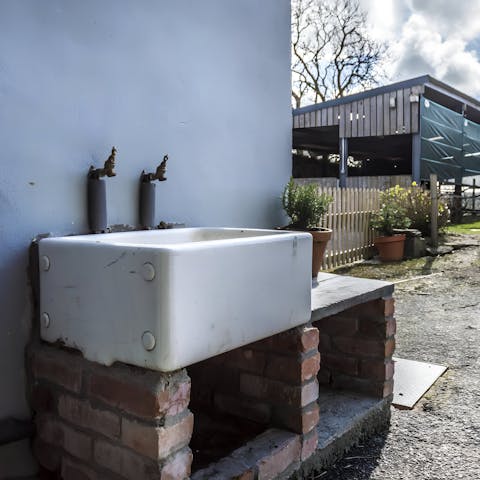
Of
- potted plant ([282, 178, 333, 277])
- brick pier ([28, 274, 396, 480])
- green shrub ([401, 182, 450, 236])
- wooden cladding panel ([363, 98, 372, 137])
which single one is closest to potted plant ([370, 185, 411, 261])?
green shrub ([401, 182, 450, 236])

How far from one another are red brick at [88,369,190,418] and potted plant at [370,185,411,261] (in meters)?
6.76

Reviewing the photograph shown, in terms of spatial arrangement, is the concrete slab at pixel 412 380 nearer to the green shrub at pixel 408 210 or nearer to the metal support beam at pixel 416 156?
the green shrub at pixel 408 210

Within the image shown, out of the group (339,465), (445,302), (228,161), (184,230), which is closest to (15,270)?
(184,230)

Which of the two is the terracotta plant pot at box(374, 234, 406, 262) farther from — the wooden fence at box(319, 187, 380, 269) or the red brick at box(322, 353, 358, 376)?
the red brick at box(322, 353, 358, 376)

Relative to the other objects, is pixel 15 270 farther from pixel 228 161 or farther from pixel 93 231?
pixel 228 161

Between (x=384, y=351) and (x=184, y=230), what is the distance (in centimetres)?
107

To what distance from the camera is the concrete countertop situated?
188 centimetres

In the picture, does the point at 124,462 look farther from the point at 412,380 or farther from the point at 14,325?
the point at 412,380

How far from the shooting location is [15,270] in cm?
157

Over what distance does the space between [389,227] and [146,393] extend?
7.12 metres

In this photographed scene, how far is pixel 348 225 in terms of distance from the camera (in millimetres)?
7848

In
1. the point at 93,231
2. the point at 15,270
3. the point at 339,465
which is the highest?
the point at 93,231

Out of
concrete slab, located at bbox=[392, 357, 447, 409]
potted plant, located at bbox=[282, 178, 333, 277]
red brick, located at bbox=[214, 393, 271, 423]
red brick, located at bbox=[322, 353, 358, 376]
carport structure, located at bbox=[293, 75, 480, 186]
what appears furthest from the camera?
carport structure, located at bbox=[293, 75, 480, 186]

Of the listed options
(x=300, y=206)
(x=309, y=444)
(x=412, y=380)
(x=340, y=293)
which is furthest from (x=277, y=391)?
(x=300, y=206)
